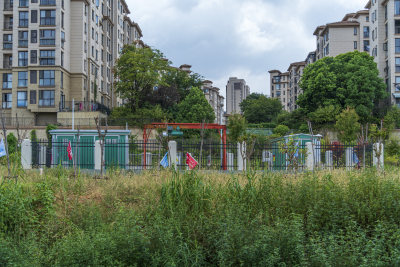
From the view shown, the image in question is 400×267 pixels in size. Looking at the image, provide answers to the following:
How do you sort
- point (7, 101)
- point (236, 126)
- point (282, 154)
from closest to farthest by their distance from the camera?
point (282, 154) < point (236, 126) < point (7, 101)

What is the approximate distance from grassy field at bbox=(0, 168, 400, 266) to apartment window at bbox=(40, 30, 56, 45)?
40.8 meters

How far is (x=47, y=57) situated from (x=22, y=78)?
4434 millimetres

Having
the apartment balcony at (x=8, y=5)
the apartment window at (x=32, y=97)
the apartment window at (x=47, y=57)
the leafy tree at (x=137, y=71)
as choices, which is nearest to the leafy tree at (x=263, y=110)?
the leafy tree at (x=137, y=71)

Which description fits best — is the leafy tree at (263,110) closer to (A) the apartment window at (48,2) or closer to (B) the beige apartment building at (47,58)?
(B) the beige apartment building at (47,58)

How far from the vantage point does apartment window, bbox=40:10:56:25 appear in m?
50.1

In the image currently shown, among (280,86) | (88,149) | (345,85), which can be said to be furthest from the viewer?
(280,86)

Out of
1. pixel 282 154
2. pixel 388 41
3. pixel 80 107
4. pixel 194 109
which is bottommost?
pixel 282 154

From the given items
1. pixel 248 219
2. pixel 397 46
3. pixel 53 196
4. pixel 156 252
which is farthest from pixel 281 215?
pixel 397 46

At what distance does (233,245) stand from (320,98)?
49053 millimetres

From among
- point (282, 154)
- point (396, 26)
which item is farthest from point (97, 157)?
point (396, 26)

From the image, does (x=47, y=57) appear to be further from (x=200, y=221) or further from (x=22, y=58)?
(x=200, y=221)

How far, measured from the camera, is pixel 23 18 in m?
Result: 51.4

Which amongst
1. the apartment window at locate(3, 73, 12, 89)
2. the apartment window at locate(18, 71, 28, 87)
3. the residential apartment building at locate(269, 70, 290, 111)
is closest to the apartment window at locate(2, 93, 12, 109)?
the apartment window at locate(3, 73, 12, 89)

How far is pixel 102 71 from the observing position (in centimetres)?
6297
